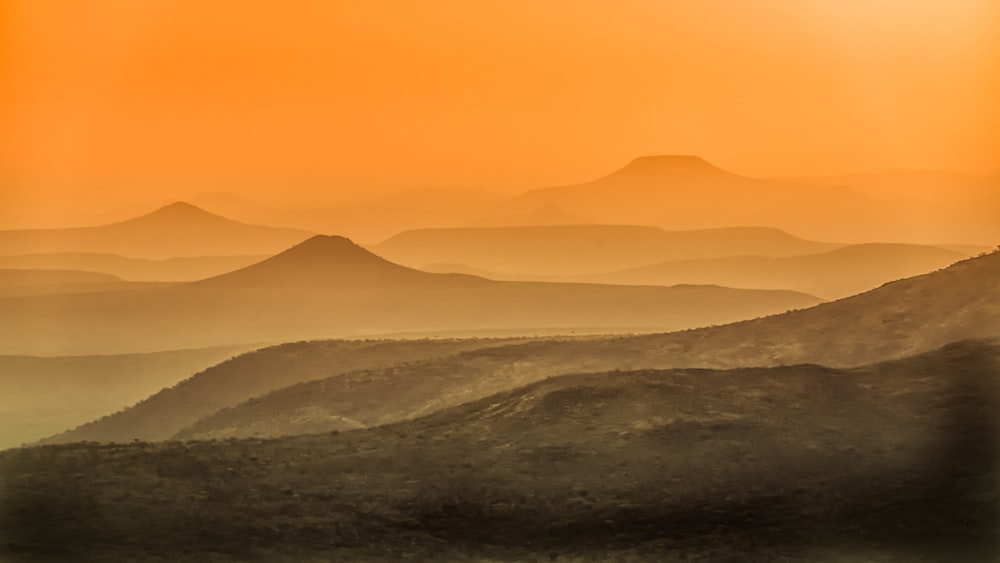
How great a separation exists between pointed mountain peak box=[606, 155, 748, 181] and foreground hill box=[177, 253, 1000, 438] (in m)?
0.88

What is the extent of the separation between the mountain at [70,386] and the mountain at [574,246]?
1.28m

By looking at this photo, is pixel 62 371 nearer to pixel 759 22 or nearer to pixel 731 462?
pixel 731 462

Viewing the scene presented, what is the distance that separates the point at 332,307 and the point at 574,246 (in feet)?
4.59

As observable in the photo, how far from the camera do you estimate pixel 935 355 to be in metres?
7.39

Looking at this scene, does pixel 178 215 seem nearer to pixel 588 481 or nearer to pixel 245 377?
pixel 245 377

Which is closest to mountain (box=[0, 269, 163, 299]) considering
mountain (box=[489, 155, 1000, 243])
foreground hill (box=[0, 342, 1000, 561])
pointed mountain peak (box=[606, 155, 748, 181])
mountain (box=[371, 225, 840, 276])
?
foreground hill (box=[0, 342, 1000, 561])

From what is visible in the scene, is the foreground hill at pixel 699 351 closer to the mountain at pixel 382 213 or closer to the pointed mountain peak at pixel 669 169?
the mountain at pixel 382 213

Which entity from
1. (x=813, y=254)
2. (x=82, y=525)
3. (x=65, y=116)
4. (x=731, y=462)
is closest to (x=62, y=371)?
(x=82, y=525)

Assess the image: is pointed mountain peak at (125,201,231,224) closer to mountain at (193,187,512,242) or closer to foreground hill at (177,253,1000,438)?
mountain at (193,187,512,242)

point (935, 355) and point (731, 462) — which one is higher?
point (935, 355)

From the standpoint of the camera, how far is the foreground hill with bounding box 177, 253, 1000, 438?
7.28 m

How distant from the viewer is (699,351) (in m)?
7.38

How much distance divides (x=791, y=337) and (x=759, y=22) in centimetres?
180

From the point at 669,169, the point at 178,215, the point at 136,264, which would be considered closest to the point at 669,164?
the point at 669,169
